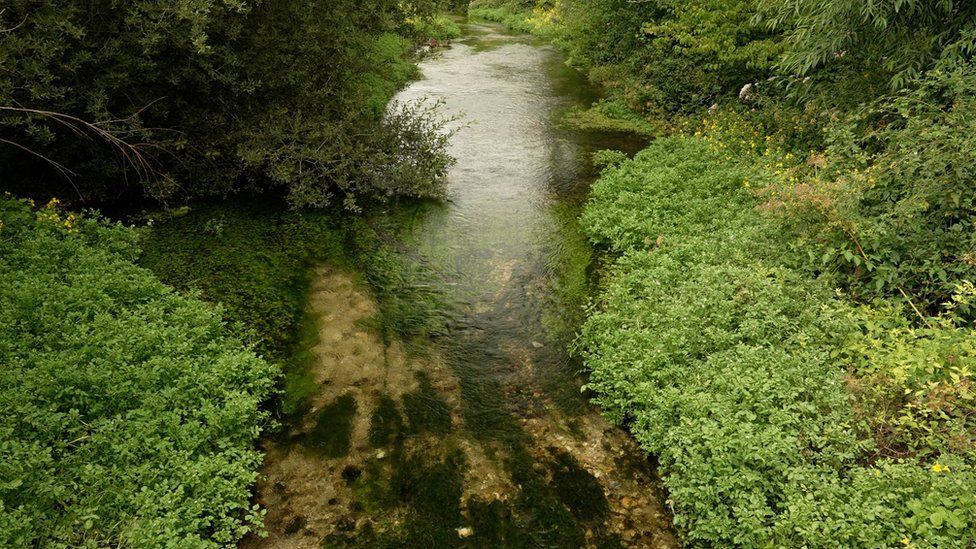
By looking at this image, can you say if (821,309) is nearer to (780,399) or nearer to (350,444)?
(780,399)

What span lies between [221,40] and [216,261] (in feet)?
13.7

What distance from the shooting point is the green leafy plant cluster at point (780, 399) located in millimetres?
4641

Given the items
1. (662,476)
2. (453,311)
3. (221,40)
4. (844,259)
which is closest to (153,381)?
(453,311)

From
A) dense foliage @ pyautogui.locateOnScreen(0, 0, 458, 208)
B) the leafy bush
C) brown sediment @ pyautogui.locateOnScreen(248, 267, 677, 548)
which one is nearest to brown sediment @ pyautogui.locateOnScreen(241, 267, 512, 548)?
brown sediment @ pyautogui.locateOnScreen(248, 267, 677, 548)

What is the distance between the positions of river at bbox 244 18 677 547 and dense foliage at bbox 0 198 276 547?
0.61 metres

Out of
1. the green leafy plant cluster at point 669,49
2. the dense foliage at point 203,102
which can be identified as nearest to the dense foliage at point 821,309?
the green leafy plant cluster at point 669,49

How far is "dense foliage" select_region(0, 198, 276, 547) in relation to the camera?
15.6 feet

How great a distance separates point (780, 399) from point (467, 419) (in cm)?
343

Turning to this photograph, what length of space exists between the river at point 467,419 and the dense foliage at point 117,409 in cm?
61

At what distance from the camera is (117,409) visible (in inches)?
226

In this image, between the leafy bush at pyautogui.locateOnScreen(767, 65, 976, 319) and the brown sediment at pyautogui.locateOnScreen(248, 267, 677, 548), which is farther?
the leafy bush at pyautogui.locateOnScreen(767, 65, 976, 319)

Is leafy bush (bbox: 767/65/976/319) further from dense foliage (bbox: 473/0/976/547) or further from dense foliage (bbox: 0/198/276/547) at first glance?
dense foliage (bbox: 0/198/276/547)

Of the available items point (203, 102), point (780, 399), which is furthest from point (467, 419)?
point (203, 102)

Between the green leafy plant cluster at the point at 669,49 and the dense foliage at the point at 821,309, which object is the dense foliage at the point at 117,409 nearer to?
the dense foliage at the point at 821,309
